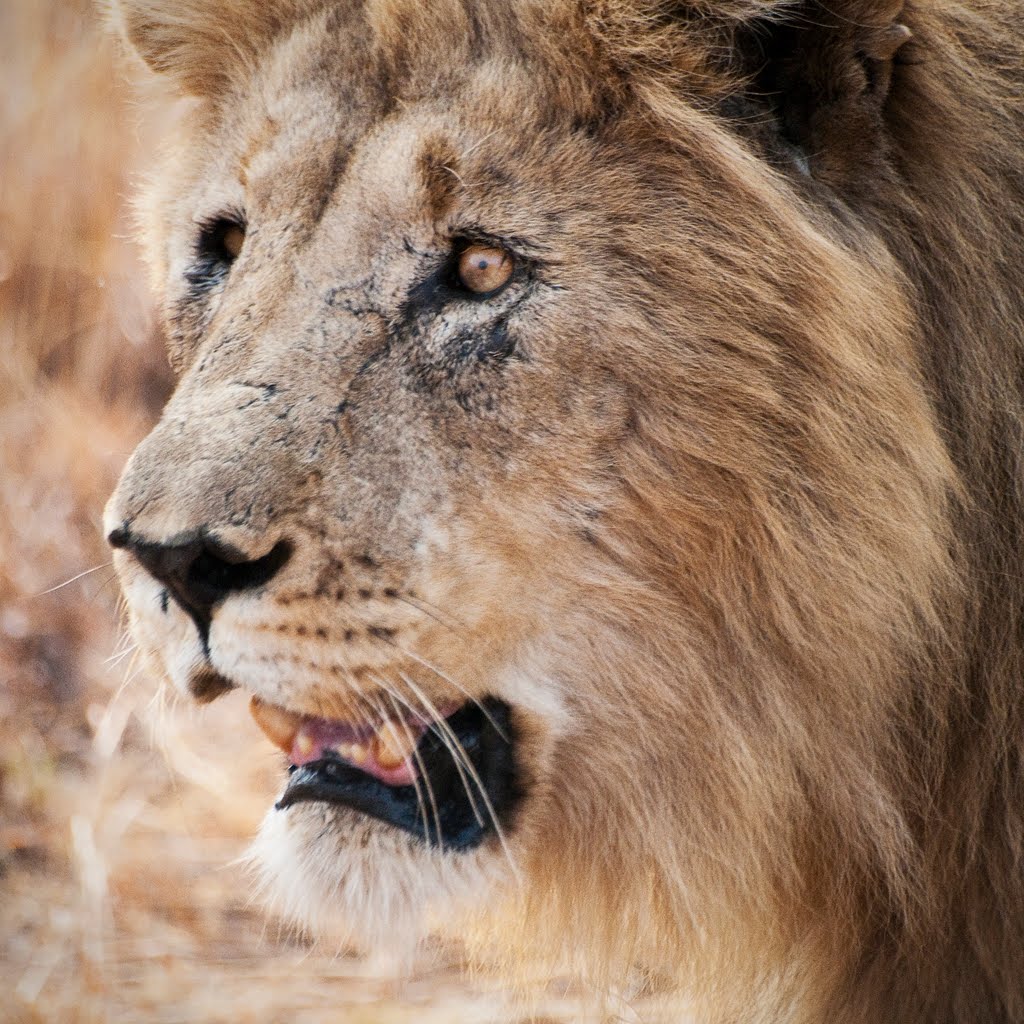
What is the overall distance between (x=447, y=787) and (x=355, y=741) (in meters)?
0.16

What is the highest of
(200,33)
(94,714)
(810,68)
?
(810,68)

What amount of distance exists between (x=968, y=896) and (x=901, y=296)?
913 millimetres

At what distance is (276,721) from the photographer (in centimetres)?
218

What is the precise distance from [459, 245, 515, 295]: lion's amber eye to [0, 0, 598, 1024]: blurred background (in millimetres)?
1225

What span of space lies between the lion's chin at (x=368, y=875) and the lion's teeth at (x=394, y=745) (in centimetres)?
9

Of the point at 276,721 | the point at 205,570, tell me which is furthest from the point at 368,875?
the point at 205,570

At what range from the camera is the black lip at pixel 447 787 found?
213 cm

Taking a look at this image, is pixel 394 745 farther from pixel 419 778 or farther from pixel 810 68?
pixel 810 68

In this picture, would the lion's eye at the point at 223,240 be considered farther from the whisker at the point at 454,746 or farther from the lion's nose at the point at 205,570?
the whisker at the point at 454,746

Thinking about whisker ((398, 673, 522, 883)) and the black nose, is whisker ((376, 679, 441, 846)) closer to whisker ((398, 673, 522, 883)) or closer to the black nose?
whisker ((398, 673, 522, 883))

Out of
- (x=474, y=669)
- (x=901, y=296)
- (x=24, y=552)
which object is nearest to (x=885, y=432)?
(x=901, y=296)

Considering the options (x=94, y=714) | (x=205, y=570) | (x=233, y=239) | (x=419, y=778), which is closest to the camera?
(x=205, y=570)

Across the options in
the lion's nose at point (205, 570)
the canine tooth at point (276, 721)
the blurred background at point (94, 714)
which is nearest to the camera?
the lion's nose at point (205, 570)

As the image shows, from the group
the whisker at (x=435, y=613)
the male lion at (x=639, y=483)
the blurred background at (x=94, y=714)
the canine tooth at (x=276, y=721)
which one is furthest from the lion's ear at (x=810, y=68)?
the blurred background at (x=94, y=714)
